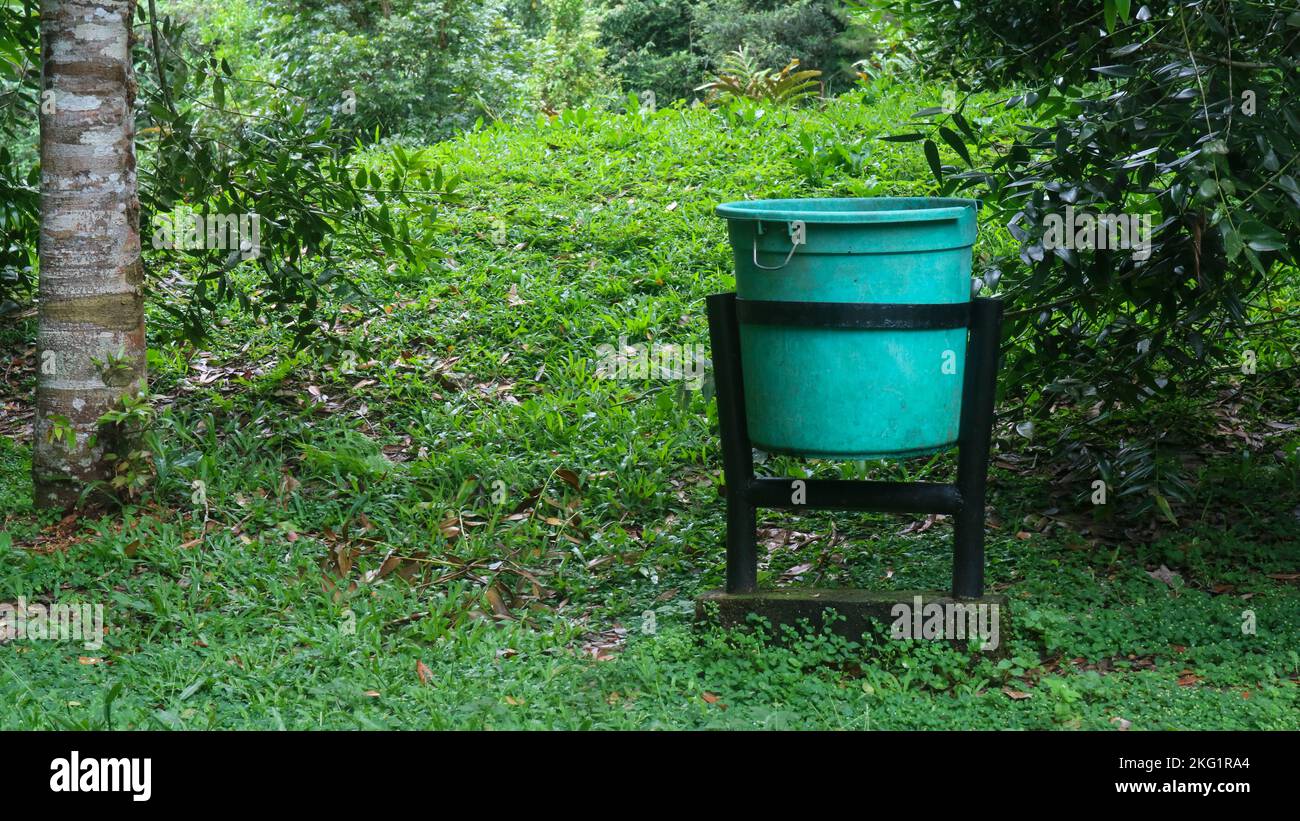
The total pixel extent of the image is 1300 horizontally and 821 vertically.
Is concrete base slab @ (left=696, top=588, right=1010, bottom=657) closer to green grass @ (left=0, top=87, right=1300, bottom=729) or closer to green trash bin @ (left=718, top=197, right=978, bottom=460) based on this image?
green grass @ (left=0, top=87, right=1300, bottom=729)

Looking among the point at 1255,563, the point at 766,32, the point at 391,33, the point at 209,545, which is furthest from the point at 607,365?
the point at 766,32

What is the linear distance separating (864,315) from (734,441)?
2.01 feet

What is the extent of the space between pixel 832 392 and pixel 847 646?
0.77m

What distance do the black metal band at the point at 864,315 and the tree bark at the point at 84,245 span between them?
264 cm

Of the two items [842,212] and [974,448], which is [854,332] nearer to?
[842,212]

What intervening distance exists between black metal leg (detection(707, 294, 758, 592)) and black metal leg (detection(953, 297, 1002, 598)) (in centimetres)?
65

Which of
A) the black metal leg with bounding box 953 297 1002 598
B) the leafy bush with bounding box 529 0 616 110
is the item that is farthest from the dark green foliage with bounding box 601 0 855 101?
the black metal leg with bounding box 953 297 1002 598

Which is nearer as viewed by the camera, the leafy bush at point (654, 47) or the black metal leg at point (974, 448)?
the black metal leg at point (974, 448)

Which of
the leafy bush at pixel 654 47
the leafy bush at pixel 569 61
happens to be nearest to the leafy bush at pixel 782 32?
the leafy bush at pixel 654 47

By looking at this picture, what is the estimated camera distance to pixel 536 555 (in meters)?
4.71

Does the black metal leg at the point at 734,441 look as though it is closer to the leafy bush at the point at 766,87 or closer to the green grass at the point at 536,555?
the green grass at the point at 536,555

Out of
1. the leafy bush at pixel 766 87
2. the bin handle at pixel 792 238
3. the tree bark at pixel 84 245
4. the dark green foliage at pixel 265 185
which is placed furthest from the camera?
the leafy bush at pixel 766 87

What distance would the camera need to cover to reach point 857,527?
4938 mm

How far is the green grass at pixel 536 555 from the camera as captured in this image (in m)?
3.42
